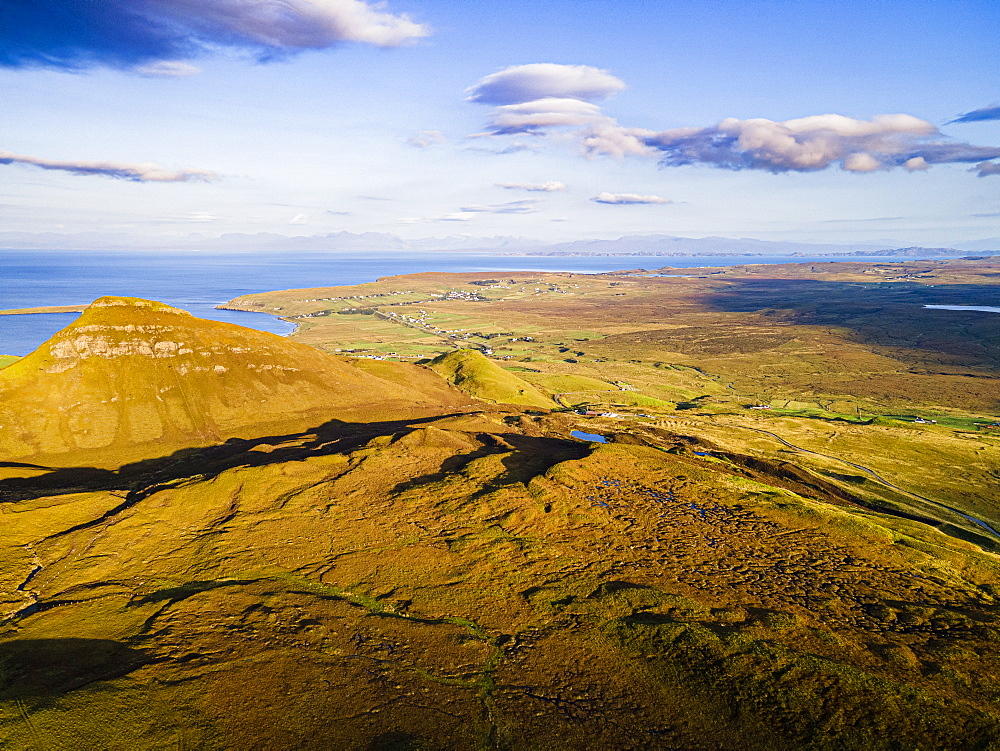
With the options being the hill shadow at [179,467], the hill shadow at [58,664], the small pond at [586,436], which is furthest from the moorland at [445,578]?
the small pond at [586,436]

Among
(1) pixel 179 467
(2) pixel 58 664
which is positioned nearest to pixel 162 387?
(1) pixel 179 467

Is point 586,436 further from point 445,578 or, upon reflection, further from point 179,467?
point 179,467

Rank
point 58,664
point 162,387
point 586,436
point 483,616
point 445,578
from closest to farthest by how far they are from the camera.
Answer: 1. point 58,664
2. point 483,616
3. point 445,578
4. point 162,387
5. point 586,436

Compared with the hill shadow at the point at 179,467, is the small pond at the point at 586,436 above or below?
below

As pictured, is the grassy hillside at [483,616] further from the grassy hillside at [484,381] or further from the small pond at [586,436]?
the grassy hillside at [484,381]

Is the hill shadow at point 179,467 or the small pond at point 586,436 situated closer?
the hill shadow at point 179,467

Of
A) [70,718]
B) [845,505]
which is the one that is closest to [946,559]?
[845,505]
